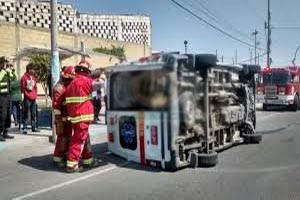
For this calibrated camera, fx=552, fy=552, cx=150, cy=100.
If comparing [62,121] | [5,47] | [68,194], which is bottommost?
[68,194]

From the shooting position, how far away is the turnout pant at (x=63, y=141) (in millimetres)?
10039

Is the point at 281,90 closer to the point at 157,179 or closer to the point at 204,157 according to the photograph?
the point at 157,179

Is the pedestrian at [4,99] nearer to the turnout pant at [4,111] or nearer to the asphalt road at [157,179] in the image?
the turnout pant at [4,111]

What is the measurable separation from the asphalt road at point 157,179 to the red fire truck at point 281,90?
17806 millimetres

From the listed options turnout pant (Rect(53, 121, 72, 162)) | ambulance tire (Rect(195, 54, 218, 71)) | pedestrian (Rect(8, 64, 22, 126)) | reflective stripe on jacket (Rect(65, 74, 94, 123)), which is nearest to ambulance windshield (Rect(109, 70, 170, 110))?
ambulance tire (Rect(195, 54, 218, 71))

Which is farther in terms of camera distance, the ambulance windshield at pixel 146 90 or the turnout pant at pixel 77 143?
the turnout pant at pixel 77 143

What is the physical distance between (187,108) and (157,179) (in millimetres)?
6631

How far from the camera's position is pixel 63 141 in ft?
32.9

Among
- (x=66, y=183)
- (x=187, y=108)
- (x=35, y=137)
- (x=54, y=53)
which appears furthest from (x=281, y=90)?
(x=187, y=108)

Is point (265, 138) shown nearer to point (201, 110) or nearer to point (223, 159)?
point (223, 159)

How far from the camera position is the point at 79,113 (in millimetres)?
8781

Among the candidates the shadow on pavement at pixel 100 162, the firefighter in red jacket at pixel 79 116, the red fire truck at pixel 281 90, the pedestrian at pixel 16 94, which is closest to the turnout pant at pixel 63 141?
the shadow on pavement at pixel 100 162

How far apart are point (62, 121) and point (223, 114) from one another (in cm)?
706

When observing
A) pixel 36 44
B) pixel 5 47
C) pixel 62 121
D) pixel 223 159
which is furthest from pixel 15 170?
pixel 36 44
